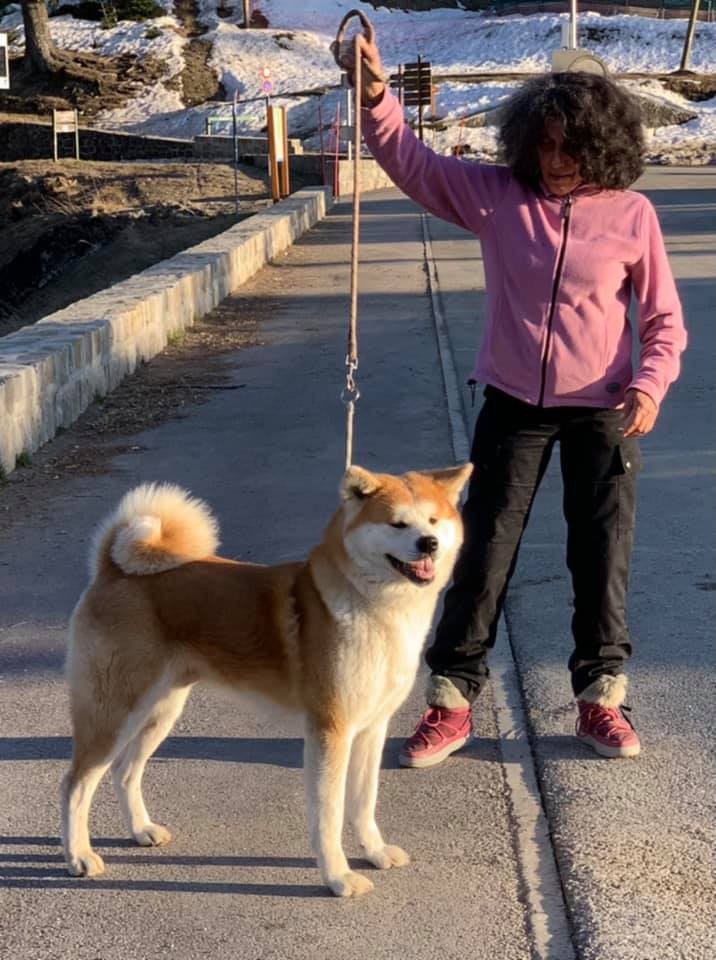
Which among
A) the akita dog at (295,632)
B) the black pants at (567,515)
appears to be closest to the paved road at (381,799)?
the akita dog at (295,632)

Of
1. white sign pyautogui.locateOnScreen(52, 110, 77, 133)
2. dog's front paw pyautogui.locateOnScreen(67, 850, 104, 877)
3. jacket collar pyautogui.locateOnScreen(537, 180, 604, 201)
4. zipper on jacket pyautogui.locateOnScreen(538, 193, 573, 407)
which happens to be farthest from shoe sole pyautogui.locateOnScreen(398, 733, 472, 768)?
white sign pyautogui.locateOnScreen(52, 110, 77, 133)

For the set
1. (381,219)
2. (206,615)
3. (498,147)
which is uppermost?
(498,147)

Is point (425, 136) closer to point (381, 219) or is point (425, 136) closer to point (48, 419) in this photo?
point (381, 219)

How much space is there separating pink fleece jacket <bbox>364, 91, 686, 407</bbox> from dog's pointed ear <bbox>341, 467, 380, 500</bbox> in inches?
37.4

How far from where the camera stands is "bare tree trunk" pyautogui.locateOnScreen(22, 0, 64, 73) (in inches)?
2169

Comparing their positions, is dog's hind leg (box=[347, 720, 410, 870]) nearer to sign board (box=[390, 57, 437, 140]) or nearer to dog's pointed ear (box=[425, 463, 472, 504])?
dog's pointed ear (box=[425, 463, 472, 504])

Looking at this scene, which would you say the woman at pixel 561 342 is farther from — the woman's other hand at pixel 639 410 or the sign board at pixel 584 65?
the sign board at pixel 584 65

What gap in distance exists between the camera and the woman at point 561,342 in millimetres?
4445

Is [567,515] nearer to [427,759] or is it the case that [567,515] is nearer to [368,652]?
[427,759]

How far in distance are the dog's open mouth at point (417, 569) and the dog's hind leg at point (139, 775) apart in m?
0.84

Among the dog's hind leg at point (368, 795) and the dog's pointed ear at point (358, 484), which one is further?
the dog's hind leg at point (368, 795)

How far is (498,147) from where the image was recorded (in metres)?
4.72

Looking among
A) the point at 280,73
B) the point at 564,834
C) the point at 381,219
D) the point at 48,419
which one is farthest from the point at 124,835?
the point at 280,73

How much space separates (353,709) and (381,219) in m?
26.3
